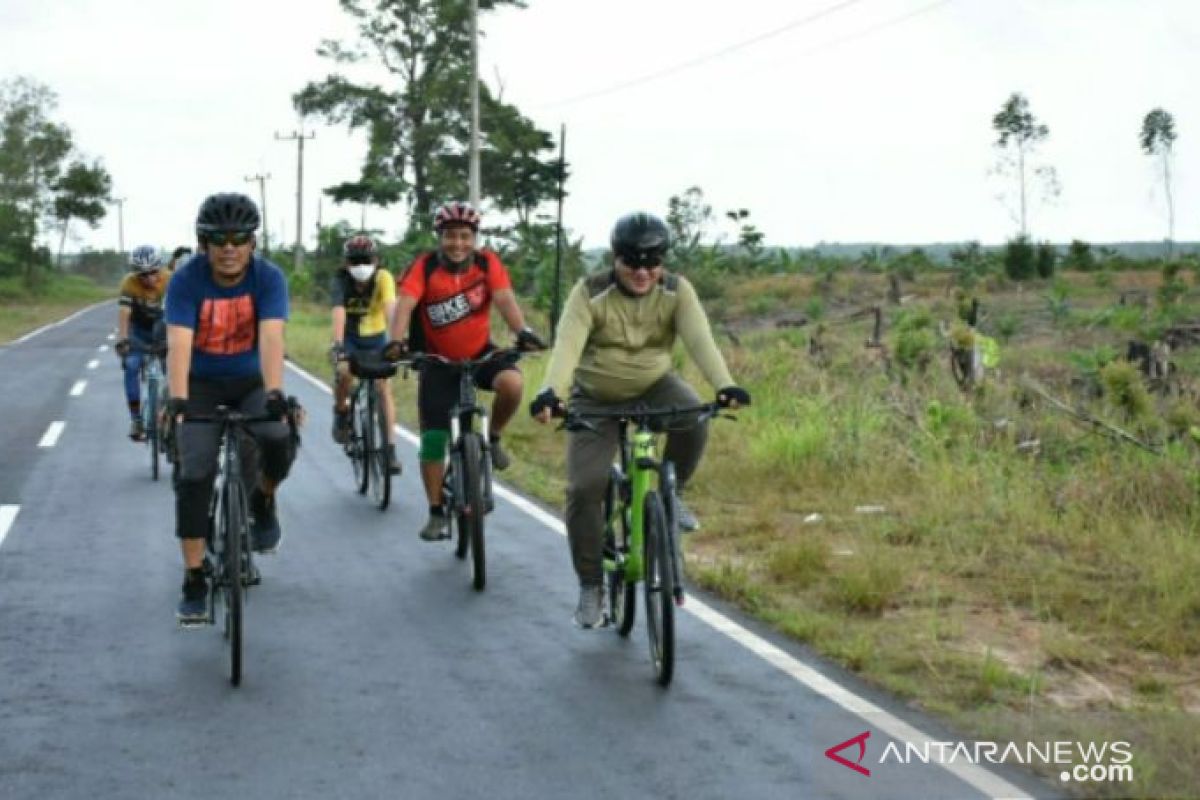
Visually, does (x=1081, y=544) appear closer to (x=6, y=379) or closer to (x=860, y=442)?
(x=860, y=442)

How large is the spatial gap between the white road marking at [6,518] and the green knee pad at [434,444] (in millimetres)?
2758

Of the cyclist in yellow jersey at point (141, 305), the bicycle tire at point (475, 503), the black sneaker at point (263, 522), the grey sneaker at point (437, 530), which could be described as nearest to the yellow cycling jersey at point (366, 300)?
the cyclist in yellow jersey at point (141, 305)

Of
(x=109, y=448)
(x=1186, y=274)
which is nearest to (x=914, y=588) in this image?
(x=109, y=448)

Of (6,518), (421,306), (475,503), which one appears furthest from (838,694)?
(6,518)

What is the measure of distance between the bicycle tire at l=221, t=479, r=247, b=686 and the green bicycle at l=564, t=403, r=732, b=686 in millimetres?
1416

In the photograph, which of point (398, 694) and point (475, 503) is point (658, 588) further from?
point (475, 503)

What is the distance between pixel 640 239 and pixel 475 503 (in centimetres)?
233

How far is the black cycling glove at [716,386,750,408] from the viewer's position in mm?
6535

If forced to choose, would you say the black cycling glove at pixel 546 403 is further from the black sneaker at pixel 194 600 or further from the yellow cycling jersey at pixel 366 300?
the yellow cycling jersey at pixel 366 300

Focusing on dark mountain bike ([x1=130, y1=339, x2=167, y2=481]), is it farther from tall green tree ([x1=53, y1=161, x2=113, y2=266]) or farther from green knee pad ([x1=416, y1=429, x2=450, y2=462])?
tall green tree ([x1=53, y1=161, x2=113, y2=266])

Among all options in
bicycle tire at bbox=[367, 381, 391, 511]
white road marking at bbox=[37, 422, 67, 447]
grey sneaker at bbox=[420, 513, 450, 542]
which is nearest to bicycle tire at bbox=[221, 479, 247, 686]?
grey sneaker at bbox=[420, 513, 450, 542]

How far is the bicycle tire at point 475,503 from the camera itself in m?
8.48

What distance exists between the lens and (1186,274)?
47094 mm

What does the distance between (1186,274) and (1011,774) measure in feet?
147
